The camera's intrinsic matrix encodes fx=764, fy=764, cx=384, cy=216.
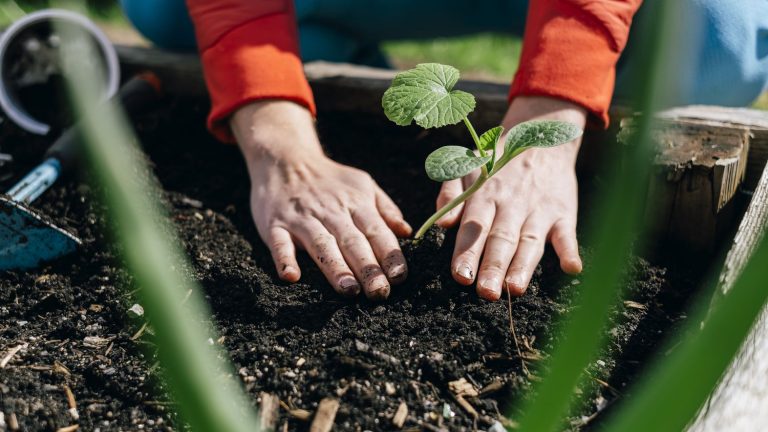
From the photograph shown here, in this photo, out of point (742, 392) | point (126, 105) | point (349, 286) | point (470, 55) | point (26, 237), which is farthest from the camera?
point (470, 55)

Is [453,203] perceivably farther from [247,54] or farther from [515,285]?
[247,54]

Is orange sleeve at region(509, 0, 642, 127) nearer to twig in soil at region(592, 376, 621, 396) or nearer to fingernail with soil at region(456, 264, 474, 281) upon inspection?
fingernail with soil at region(456, 264, 474, 281)

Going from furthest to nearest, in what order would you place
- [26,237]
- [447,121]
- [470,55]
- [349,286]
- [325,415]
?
[470,55]
[26,237]
[349,286]
[447,121]
[325,415]

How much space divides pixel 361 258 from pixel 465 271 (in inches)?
7.8

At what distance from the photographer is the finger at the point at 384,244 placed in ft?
4.64

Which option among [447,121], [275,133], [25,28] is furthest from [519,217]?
[25,28]

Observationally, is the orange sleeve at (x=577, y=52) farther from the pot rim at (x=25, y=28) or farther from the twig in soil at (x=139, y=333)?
the pot rim at (x=25, y=28)

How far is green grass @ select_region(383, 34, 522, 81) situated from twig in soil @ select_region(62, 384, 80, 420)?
2.40m

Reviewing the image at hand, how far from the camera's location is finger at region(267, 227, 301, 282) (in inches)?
56.9

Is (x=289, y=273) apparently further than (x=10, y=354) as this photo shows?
Yes

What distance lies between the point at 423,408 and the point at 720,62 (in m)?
1.33

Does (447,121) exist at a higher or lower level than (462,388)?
higher

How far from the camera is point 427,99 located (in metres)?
1.31

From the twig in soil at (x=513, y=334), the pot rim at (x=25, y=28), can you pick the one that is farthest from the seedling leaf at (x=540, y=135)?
the pot rim at (x=25, y=28)
